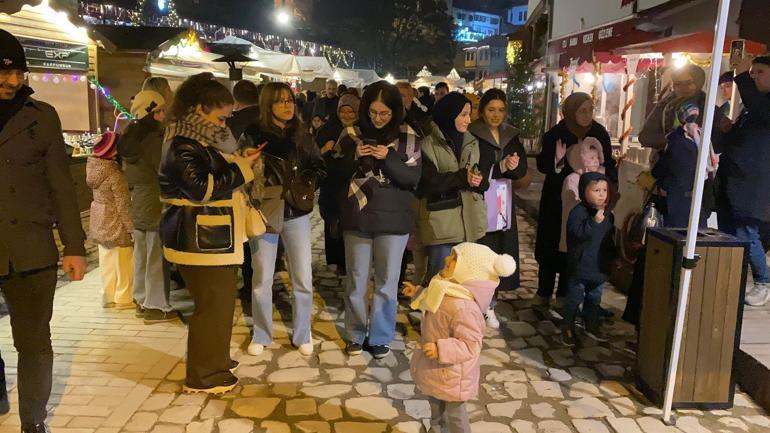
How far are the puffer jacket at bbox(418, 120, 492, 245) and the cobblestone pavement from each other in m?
1.00

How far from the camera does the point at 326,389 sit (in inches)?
166

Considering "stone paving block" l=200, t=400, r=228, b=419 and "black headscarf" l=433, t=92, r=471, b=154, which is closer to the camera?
"stone paving block" l=200, t=400, r=228, b=419

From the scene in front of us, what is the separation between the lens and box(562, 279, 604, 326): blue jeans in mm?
4922

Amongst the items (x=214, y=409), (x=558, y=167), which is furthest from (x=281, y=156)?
(x=558, y=167)

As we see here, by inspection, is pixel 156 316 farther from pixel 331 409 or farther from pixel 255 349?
pixel 331 409

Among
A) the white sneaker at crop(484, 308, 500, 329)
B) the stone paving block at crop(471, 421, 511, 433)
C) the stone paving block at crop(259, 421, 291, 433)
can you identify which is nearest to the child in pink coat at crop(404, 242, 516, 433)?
the stone paving block at crop(471, 421, 511, 433)

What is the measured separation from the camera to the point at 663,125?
556cm

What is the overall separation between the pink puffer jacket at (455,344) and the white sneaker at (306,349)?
1823mm

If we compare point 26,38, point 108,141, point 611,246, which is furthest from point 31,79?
point 611,246

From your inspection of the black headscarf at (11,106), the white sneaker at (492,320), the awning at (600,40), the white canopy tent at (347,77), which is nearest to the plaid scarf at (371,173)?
the white sneaker at (492,320)

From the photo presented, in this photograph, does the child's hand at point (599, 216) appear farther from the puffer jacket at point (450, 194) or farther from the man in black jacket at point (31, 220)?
the man in black jacket at point (31, 220)

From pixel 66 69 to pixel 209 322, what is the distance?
26.7 ft

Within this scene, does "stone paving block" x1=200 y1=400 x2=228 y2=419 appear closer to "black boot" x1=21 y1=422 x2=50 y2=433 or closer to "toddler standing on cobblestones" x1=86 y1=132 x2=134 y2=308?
"black boot" x1=21 y1=422 x2=50 y2=433

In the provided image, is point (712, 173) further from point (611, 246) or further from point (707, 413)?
point (707, 413)
